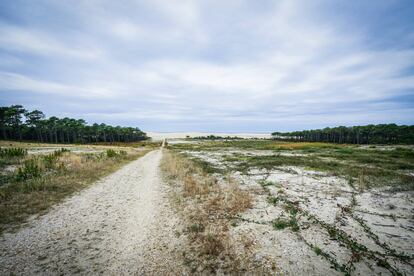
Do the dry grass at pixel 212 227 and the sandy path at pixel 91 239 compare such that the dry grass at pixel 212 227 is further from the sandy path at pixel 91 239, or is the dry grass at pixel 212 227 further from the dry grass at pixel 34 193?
the dry grass at pixel 34 193

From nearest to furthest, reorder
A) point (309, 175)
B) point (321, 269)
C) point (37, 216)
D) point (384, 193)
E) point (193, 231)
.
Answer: point (321, 269) < point (193, 231) < point (37, 216) < point (384, 193) < point (309, 175)

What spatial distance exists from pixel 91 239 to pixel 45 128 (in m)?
119

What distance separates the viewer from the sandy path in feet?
16.3

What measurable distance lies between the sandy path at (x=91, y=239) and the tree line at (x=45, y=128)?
108055 millimetres

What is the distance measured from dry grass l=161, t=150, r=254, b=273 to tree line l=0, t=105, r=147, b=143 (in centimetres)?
11004

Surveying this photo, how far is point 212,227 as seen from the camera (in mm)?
7109

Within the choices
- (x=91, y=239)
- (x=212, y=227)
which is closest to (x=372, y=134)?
(x=212, y=227)

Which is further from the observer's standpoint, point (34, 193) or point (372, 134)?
point (372, 134)

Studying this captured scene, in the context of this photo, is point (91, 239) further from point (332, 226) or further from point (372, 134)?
point (372, 134)

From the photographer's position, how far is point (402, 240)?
6.32m

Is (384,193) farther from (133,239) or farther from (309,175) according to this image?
(133,239)

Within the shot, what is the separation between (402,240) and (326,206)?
3097 mm

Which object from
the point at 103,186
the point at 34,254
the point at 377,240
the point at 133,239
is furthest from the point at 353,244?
the point at 103,186

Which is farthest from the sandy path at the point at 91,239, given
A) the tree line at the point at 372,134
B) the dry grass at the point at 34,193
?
the tree line at the point at 372,134
